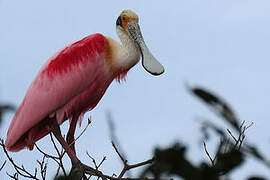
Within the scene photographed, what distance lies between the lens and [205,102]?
2.17ft

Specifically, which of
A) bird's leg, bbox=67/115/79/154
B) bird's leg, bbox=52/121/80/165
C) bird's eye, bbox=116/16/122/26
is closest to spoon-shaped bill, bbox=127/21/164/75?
bird's eye, bbox=116/16/122/26

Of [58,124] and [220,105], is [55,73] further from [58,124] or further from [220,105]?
[220,105]

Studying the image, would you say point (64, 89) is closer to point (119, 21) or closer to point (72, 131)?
point (72, 131)

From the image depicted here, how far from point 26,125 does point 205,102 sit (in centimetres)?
603

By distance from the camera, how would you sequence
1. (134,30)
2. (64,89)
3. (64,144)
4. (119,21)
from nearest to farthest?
(64,144), (64,89), (134,30), (119,21)

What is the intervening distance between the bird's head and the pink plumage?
348 mm

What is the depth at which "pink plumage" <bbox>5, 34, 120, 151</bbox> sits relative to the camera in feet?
21.9

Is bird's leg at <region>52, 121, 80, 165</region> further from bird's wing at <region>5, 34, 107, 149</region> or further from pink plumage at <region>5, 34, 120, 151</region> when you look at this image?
bird's wing at <region>5, 34, 107, 149</region>

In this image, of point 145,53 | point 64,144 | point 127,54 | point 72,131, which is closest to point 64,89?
point 72,131

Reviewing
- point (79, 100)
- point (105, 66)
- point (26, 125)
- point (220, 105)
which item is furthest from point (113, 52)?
point (220, 105)

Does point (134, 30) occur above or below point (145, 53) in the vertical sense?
above

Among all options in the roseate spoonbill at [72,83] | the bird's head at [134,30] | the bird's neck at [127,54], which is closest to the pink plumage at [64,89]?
the roseate spoonbill at [72,83]

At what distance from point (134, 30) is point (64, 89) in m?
1.19

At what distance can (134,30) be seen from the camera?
705cm
